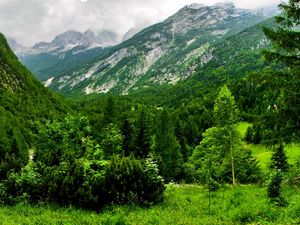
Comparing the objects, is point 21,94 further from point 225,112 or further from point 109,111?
point 225,112

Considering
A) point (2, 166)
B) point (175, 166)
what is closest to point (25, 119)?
point (175, 166)

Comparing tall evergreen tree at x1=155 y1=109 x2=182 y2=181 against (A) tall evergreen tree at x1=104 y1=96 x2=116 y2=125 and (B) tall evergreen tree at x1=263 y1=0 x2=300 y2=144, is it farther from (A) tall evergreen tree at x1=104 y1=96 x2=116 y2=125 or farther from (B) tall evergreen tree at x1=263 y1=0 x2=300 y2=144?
(B) tall evergreen tree at x1=263 y1=0 x2=300 y2=144

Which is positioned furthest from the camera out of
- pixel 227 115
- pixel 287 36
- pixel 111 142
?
pixel 111 142

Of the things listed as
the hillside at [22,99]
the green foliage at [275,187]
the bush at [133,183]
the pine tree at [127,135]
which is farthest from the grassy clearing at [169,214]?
the hillside at [22,99]

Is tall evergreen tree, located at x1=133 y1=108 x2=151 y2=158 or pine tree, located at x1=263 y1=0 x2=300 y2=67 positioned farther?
tall evergreen tree, located at x1=133 y1=108 x2=151 y2=158

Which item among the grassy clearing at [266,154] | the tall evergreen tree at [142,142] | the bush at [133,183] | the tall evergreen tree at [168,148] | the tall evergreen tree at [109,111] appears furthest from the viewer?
the grassy clearing at [266,154]

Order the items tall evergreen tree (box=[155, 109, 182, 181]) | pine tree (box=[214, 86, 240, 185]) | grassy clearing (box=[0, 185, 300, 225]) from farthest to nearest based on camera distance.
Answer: tall evergreen tree (box=[155, 109, 182, 181]), pine tree (box=[214, 86, 240, 185]), grassy clearing (box=[0, 185, 300, 225])

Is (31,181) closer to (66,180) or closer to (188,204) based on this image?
(66,180)

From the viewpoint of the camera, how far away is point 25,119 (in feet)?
421

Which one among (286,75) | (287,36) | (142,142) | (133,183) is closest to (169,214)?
(133,183)

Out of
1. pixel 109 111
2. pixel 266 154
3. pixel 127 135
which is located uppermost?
pixel 109 111

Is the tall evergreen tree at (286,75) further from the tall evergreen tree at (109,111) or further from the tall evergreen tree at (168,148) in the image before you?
the tall evergreen tree at (168,148)

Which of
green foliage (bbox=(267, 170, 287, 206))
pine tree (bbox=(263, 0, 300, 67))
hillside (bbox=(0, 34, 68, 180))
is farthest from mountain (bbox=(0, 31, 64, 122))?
green foliage (bbox=(267, 170, 287, 206))

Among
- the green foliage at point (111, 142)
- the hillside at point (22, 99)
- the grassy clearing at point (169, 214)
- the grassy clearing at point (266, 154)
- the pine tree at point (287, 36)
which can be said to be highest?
the hillside at point (22, 99)
